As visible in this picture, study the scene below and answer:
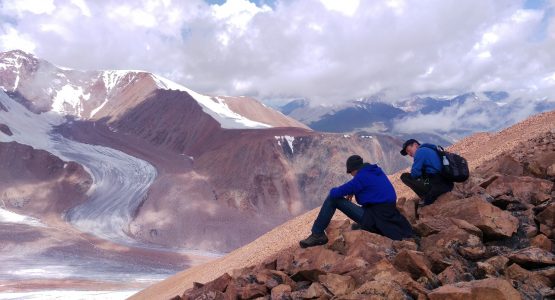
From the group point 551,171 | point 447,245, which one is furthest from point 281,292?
point 551,171

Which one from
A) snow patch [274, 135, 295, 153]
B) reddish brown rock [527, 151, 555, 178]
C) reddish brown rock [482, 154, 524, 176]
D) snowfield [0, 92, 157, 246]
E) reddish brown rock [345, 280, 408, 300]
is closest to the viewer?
reddish brown rock [345, 280, 408, 300]

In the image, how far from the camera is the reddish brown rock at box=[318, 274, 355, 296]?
15.6ft

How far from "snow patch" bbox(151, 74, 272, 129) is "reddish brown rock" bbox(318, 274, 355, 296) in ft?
265

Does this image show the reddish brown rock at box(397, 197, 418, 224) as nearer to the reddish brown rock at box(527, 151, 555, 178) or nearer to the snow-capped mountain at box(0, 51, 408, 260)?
the reddish brown rock at box(527, 151, 555, 178)

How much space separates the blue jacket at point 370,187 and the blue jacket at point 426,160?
0.72m

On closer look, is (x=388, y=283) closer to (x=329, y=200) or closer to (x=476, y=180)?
(x=329, y=200)

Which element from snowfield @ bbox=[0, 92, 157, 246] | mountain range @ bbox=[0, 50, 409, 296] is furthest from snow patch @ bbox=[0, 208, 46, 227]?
snowfield @ bbox=[0, 92, 157, 246]

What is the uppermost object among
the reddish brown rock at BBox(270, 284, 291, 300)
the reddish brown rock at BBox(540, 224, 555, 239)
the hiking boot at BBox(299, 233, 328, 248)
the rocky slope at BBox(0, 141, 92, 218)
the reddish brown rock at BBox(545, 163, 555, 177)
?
the rocky slope at BBox(0, 141, 92, 218)

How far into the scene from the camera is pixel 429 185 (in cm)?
662

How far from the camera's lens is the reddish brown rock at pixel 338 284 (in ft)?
15.6

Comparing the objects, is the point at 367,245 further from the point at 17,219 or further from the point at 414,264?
the point at 17,219

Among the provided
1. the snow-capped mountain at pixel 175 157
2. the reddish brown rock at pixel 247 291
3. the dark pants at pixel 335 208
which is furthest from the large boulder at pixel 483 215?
the snow-capped mountain at pixel 175 157

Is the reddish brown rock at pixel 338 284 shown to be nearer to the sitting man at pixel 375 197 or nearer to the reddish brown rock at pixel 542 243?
the sitting man at pixel 375 197

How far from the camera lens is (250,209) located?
2372 inches
